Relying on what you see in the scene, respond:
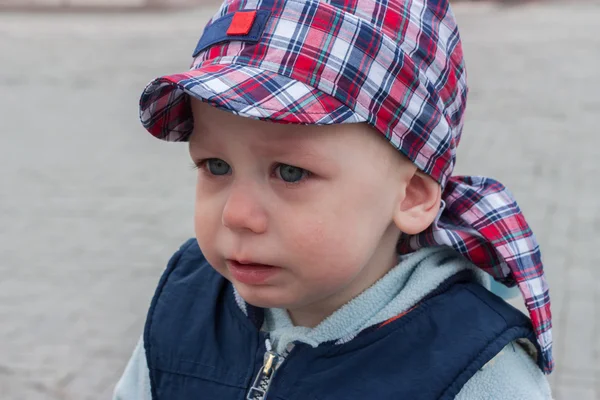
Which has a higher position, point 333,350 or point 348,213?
point 348,213

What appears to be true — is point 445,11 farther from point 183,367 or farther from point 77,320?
point 77,320

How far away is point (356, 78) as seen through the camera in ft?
4.43

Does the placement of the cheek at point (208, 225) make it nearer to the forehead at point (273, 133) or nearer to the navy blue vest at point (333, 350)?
the forehead at point (273, 133)

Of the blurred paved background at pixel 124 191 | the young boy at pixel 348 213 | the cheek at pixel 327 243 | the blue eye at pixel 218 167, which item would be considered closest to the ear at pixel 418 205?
the young boy at pixel 348 213

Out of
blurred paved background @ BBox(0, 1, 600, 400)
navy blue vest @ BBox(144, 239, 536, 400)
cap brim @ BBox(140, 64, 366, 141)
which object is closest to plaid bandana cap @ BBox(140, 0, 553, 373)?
cap brim @ BBox(140, 64, 366, 141)

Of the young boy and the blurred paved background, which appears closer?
the young boy

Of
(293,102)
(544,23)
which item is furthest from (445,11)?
(544,23)

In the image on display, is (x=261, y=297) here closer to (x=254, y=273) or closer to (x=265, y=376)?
(x=254, y=273)

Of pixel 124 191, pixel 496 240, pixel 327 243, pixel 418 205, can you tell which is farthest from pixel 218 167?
pixel 124 191

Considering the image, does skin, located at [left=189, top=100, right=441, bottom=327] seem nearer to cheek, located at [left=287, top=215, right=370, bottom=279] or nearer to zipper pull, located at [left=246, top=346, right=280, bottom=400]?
cheek, located at [left=287, top=215, right=370, bottom=279]

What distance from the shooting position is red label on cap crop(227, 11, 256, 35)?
53.8 inches

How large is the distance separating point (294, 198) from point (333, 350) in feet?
1.16

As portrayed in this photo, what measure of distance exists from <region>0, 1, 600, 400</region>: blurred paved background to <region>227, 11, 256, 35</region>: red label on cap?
2135 millimetres

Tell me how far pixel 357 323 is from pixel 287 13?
606mm
